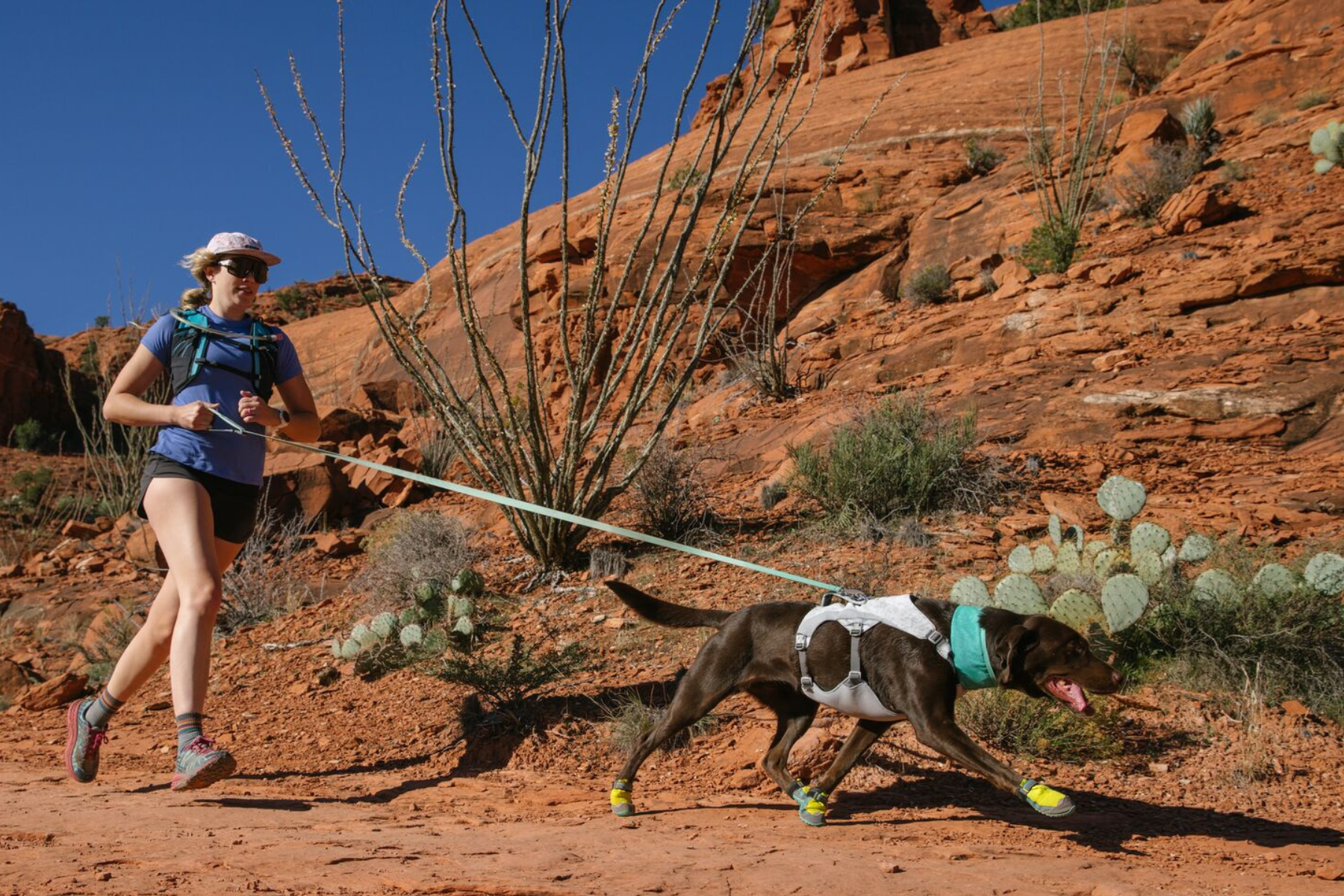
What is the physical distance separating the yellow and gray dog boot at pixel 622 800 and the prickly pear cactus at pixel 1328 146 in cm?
1191

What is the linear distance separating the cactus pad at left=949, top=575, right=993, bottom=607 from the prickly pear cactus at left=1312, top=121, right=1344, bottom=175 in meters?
9.58

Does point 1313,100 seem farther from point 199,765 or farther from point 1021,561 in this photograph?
point 199,765

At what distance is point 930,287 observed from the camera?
15.2 metres

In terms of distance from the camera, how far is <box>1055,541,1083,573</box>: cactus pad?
6.50 m

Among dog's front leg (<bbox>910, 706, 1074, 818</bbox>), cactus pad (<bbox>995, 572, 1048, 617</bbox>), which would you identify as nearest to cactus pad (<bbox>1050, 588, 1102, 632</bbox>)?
cactus pad (<bbox>995, 572, 1048, 617</bbox>)

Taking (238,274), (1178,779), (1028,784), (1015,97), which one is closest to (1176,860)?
(1028,784)

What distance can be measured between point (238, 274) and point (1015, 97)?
21.6 metres

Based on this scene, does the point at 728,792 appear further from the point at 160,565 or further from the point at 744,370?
the point at 744,370

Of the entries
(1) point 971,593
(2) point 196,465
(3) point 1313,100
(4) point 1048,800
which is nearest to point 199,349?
(2) point 196,465

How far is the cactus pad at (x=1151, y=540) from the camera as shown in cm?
619

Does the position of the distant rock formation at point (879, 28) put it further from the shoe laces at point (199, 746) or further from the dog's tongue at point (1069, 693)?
the shoe laces at point (199, 746)

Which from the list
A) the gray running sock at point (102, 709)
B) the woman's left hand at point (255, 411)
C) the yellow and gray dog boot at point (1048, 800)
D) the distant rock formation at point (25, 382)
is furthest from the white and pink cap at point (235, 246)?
the distant rock formation at point (25, 382)

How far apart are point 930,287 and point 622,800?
11957 mm

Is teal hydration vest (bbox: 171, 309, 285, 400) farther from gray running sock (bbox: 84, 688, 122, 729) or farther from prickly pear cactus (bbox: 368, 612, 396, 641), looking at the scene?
prickly pear cactus (bbox: 368, 612, 396, 641)
